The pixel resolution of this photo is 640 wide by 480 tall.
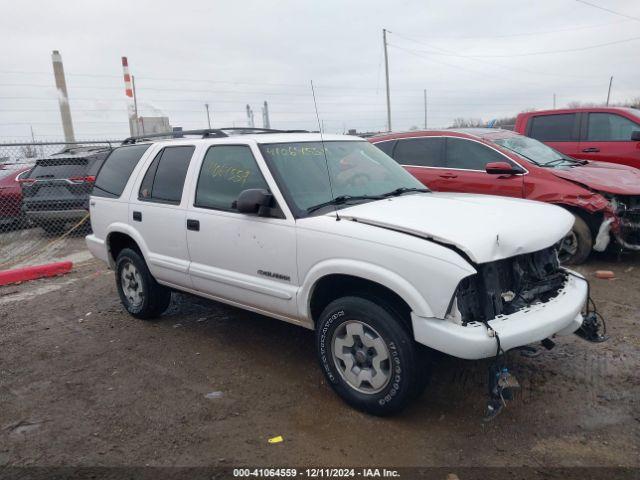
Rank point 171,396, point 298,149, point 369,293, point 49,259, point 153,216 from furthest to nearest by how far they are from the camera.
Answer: point 49,259 → point 153,216 → point 298,149 → point 171,396 → point 369,293

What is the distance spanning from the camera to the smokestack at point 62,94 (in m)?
32.0

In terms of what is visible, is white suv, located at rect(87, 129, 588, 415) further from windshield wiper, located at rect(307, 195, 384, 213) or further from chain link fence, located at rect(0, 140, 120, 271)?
chain link fence, located at rect(0, 140, 120, 271)

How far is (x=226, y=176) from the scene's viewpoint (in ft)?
13.8

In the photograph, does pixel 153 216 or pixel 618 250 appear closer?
pixel 153 216

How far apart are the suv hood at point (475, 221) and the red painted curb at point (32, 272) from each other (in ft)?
18.4

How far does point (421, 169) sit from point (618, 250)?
8.79 feet

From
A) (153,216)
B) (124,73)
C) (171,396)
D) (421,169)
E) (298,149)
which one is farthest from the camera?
(124,73)

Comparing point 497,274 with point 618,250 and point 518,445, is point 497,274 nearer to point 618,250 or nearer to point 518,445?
point 518,445

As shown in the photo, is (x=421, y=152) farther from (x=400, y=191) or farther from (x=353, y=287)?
(x=353, y=287)

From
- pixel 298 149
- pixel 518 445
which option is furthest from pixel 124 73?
pixel 518 445

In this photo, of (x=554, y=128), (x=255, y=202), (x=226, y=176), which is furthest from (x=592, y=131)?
(x=255, y=202)

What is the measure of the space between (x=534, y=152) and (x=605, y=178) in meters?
0.97

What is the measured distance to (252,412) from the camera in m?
3.47

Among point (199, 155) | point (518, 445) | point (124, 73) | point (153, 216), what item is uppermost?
point (124, 73)
